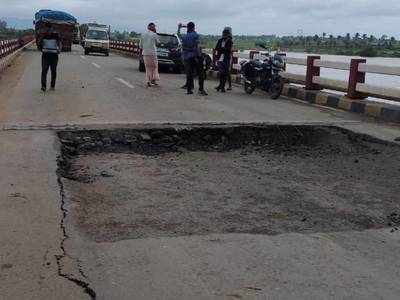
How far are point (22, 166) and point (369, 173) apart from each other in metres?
4.20

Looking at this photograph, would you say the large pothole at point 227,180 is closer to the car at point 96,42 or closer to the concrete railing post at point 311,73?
the concrete railing post at point 311,73

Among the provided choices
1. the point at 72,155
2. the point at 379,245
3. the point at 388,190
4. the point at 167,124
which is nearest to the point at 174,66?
the point at 167,124

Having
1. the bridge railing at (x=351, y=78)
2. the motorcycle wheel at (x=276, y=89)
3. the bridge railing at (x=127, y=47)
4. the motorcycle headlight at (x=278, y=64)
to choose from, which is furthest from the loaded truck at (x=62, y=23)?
the bridge railing at (x=351, y=78)

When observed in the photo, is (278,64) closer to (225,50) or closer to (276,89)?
(276,89)

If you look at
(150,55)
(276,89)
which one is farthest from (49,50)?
(276,89)

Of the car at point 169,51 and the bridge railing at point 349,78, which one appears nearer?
the bridge railing at point 349,78

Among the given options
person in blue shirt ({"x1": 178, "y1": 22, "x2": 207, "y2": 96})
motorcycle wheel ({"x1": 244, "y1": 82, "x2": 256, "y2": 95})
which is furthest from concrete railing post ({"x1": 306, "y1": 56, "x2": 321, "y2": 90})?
person in blue shirt ({"x1": 178, "y1": 22, "x2": 207, "y2": 96})

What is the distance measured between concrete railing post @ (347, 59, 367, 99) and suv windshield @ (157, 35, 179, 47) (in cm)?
1152

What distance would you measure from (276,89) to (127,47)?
29.1 metres

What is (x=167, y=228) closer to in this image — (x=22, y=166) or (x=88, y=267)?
(x=88, y=267)

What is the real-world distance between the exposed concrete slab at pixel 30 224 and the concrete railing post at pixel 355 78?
25.6 ft

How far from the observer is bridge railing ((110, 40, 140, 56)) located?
130 ft

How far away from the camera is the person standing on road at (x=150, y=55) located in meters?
17.1

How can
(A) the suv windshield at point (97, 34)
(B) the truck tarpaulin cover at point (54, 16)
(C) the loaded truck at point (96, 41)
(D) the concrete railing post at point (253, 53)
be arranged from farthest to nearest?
(B) the truck tarpaulin cover at point (54, 16) < (A) the suv windshield at point (97, 34) < (C) the loaded truck at point (96, 41) < (D) the concrete railing post at point (253, 53)
